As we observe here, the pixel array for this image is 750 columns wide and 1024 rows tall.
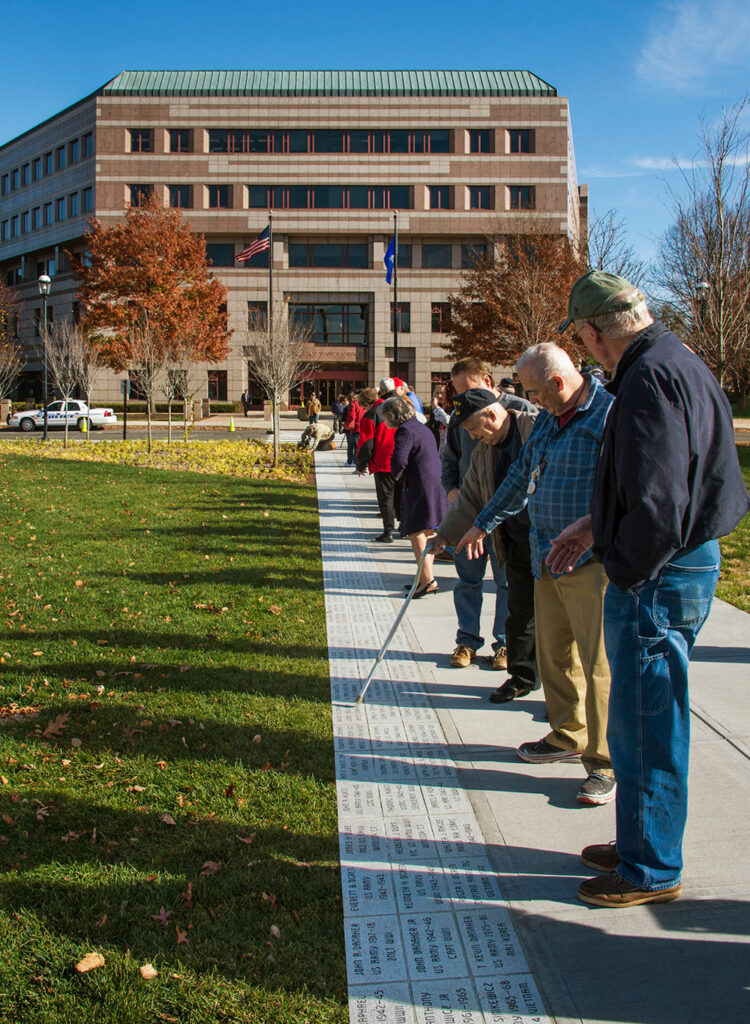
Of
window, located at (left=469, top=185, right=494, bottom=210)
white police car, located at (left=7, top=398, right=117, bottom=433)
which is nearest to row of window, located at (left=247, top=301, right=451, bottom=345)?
window, located at (left=469, top=185, right=494, bottom=210)

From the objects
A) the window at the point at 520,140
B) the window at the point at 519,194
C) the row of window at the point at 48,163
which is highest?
the row of window at the point at 48,163

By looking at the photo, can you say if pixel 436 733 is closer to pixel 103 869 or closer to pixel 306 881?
pixel 306 881

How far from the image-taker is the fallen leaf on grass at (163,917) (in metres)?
3.19

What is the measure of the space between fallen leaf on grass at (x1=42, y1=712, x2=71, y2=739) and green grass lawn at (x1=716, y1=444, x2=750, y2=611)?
5739 millimetres

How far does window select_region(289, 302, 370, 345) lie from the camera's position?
60844mm

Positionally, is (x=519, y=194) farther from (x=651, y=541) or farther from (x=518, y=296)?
(x=651, y=541)

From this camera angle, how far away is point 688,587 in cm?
306

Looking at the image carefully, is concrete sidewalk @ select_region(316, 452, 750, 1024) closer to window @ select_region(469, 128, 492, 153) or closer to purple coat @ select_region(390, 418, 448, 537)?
purple coat @ select_region(390, 418, 448, 537)

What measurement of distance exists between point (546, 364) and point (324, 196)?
195 ft

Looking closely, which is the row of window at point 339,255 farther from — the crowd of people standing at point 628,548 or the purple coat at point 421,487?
the crowd of people standing at point 628,548

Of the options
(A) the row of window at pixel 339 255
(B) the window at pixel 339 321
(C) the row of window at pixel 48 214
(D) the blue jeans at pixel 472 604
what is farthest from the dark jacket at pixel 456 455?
(C) the row of window at pixel 48 214

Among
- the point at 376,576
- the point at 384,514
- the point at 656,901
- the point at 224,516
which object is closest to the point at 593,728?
the point at 656,901

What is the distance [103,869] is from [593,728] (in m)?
2.27

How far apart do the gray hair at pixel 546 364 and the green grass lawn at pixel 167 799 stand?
2.25 metres
